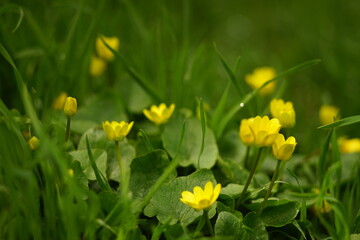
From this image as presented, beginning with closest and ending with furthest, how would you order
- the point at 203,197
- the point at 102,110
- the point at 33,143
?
the point at 203,197
the point at 33,143
the point at 102,110

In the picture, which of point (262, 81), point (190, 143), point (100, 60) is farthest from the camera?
point (100, 60)

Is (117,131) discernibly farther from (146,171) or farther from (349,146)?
(349,146)

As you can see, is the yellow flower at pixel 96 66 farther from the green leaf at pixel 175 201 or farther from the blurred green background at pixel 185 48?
the green leaf at pixel 175 201

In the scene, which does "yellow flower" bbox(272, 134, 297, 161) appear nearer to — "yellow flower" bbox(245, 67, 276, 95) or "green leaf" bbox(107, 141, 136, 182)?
"green leaf" bbox(107, 141, 136, 182)

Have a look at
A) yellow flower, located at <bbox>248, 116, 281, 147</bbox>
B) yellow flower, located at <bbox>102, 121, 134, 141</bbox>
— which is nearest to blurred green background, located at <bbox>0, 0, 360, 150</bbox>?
Result: yellow flower, located at <bbox>102, 121, 134, 141</bbox>

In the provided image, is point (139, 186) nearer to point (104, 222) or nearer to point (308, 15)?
point (104, 222)

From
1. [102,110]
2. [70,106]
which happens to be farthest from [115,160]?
[102,110]

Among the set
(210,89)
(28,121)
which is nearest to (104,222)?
(28,121)
